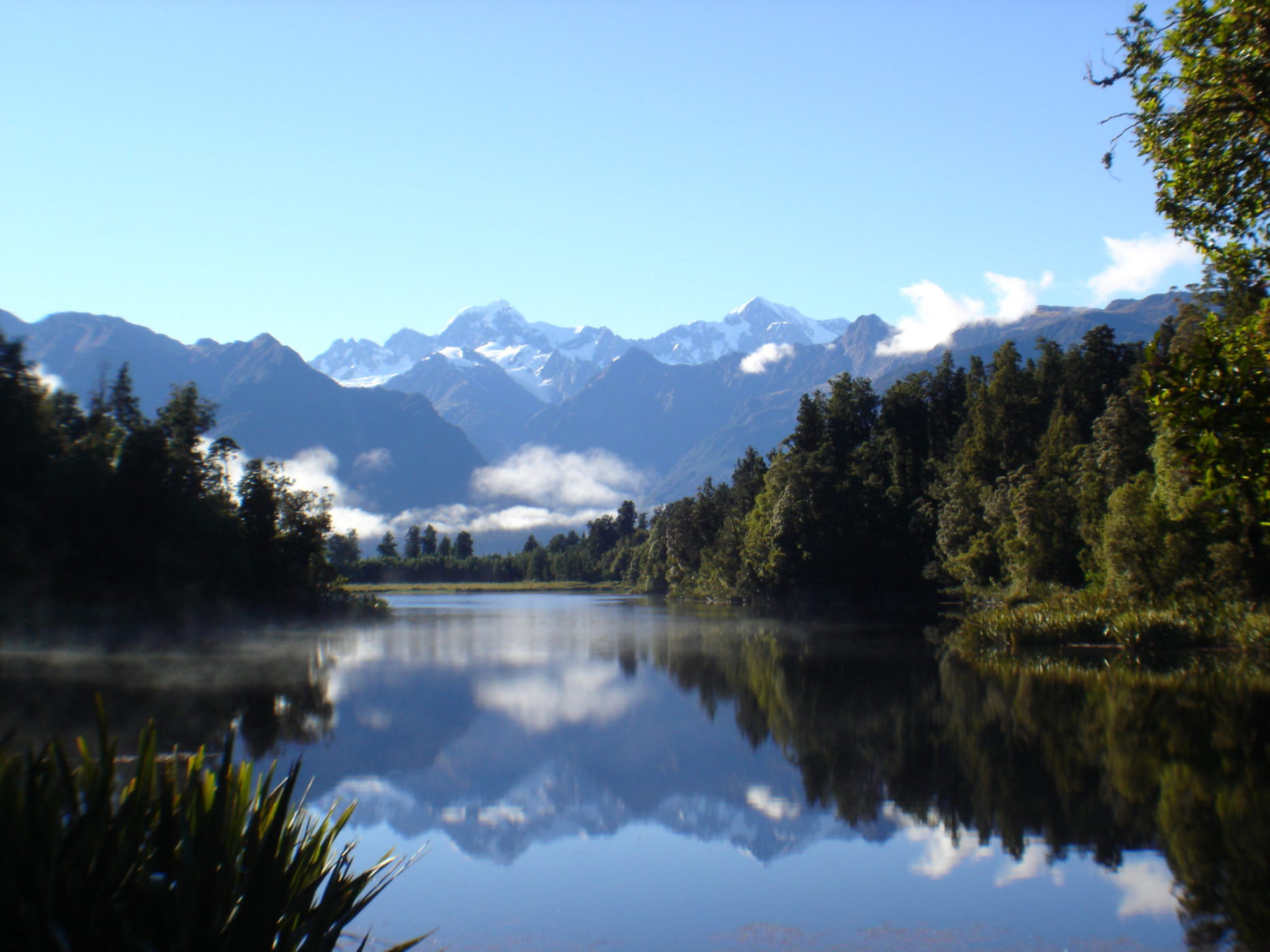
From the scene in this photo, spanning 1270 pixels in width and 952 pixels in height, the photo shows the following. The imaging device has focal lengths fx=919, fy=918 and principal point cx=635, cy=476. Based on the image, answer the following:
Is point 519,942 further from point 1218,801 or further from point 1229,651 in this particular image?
point 1229,651

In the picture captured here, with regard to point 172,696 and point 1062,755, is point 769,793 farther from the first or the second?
point 172,696

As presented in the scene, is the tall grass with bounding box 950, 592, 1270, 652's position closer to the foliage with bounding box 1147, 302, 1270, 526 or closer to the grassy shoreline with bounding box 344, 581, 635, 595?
the foliage with bounding box 1147, 302, 1270, 526

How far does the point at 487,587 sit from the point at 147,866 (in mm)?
179469

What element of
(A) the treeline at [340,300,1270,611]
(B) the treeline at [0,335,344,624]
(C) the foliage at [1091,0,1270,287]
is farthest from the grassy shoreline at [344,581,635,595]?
(C) the foliage at [1091,0,1270,287]

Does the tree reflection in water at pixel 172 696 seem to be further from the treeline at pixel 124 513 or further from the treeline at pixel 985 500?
the treeline at pixel 985 500

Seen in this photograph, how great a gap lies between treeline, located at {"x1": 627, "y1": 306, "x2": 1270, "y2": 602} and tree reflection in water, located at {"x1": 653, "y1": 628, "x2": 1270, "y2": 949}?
4485mm

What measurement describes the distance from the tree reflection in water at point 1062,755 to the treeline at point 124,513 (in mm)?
32535

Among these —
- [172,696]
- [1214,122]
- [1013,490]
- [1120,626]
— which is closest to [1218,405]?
[1214,122]

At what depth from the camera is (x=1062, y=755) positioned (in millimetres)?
17625

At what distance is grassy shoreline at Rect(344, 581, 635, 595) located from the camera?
6614 inches

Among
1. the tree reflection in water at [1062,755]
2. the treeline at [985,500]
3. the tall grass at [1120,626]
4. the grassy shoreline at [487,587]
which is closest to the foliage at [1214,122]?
the treeline at [985,500]

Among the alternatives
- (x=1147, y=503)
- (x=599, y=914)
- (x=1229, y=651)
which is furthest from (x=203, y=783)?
(x=1147, y=503)

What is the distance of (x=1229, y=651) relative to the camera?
3184cm

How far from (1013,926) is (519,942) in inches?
210
